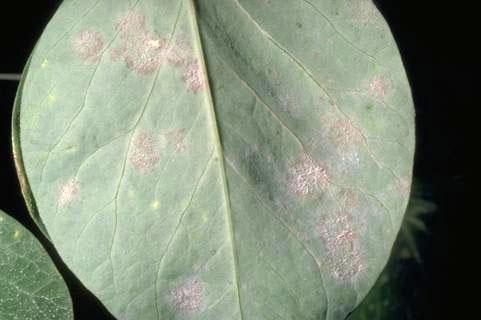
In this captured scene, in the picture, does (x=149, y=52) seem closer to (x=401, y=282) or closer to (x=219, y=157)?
(x=219, y=157)

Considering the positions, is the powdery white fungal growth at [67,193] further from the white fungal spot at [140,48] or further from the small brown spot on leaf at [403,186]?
the small brown spot on leaf at [403,186]

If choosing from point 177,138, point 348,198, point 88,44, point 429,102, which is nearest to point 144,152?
point 177,138

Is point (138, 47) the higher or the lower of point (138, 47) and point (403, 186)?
the higher

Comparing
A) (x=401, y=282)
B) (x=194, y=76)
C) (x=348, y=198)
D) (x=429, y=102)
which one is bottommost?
(x=401, y=282)

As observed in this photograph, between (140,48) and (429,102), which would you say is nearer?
(140,48)

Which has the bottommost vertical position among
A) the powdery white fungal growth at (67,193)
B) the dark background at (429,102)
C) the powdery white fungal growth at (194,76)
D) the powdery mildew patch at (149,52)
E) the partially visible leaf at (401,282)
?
the partially visible leaf at (401,282)

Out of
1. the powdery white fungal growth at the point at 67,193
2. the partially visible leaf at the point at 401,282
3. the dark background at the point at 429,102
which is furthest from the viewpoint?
the partially visible leaf at the point at 401,282

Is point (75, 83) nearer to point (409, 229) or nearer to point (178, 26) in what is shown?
point (178, 26)

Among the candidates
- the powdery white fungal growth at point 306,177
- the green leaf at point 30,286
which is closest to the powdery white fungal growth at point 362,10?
the powdery white fungal growth at point 306,177
